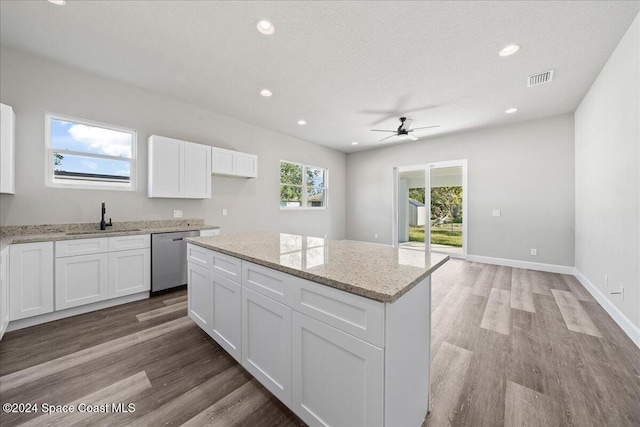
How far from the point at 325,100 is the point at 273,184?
2256 mm

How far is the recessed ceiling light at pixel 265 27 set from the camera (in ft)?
7.04

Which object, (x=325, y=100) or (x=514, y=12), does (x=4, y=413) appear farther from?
(x=514, y=12)

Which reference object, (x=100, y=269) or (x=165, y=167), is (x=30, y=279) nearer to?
(x=100, y=269)

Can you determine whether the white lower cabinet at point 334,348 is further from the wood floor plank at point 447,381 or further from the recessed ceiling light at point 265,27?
the recessed ceiling light at point 265,27

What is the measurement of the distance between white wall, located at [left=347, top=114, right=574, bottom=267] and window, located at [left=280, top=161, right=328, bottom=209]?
8.23ft

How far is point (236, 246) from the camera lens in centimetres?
189

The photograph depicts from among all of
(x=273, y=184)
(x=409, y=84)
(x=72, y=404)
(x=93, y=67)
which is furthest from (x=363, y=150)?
(x=72, y=404)

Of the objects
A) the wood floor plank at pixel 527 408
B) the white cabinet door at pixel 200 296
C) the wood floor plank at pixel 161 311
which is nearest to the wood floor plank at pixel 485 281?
the wood floor plank at pixel 527 408

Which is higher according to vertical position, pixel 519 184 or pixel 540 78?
pixel 540 78

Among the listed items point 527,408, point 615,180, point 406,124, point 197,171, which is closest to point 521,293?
point 615,180

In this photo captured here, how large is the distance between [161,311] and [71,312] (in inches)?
36.1

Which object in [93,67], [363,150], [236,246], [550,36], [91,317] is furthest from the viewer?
[363,150]

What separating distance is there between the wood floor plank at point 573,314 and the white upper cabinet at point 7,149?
5.72 m

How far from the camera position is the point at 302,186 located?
6.12 meters
